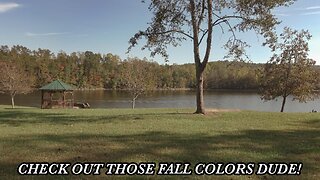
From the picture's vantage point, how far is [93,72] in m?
132

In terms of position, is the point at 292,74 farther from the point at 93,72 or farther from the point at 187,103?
the point at 93,72

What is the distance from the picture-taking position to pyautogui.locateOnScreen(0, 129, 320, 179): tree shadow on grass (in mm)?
8305

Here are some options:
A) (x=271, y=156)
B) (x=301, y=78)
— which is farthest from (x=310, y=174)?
(x=301, y=78)

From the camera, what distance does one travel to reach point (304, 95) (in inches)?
1387

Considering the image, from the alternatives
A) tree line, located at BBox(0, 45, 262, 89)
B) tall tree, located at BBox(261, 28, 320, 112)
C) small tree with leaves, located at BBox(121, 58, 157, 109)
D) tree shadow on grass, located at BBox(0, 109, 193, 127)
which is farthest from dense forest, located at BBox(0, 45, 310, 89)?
tree shadow on grass, located at BBox(0, 109, 193, 127)

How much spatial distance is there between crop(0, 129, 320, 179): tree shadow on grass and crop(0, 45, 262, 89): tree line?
3758 inches

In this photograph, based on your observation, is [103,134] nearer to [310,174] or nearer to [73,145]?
[73,145]

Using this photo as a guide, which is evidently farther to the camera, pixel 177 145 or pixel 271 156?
pixel 177 145

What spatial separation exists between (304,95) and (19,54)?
348 ft

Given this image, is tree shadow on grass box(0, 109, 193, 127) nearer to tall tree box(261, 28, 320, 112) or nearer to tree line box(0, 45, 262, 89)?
tall tree box(261, 28, 320, 112)

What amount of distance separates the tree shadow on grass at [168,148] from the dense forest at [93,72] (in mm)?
96057

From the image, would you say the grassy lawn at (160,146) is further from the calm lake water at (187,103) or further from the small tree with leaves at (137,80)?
the calm lake water at (187,103)

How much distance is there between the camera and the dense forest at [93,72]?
372 ft

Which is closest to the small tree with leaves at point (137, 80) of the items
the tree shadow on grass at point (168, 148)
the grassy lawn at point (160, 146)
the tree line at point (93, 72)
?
the grassy lawn at point (160, 146)
